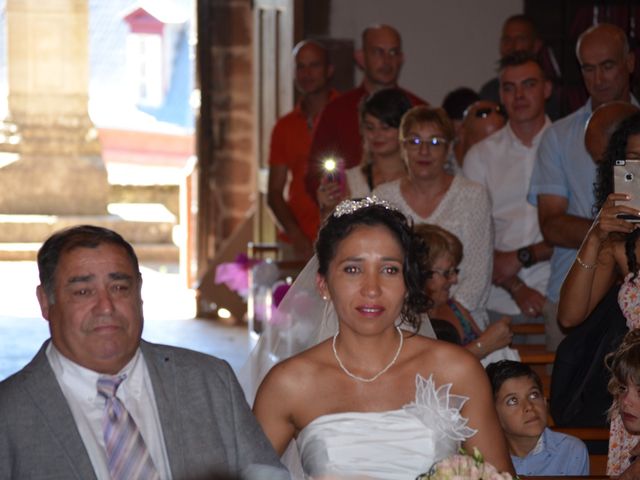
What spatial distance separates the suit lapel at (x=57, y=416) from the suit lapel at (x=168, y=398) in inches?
8.7

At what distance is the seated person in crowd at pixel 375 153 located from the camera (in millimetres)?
6434

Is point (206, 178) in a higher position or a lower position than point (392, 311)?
lower

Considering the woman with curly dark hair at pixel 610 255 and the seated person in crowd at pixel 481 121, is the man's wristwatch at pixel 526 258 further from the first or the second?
the woman with curly dark hair at pixel 610 255

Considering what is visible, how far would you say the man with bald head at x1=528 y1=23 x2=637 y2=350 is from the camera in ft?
19.5

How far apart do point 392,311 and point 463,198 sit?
6.75ft

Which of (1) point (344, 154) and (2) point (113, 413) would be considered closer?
(2) point (113, 413)

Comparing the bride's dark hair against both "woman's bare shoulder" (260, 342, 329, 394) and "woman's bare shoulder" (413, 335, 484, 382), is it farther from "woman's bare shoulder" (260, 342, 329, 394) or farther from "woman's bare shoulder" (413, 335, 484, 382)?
"woman's bare shoulder" (260, 342, 329, 394)

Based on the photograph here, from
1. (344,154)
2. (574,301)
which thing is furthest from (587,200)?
(344,154)

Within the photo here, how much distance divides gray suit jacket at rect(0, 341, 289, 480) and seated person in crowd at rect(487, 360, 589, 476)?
110 cm

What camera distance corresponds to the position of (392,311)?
404 centimetres

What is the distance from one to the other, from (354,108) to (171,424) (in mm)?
3859

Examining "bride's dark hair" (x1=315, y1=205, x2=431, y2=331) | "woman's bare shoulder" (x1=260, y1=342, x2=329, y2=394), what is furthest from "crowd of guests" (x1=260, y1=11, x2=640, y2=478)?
"bride's dark hair" (x1=315, y1=205, x2=431, y2=331)

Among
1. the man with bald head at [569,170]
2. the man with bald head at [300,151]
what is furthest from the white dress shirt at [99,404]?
the man with bald head at [300,151]

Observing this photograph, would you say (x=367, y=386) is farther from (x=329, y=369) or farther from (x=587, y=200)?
(x=587, y=200)
